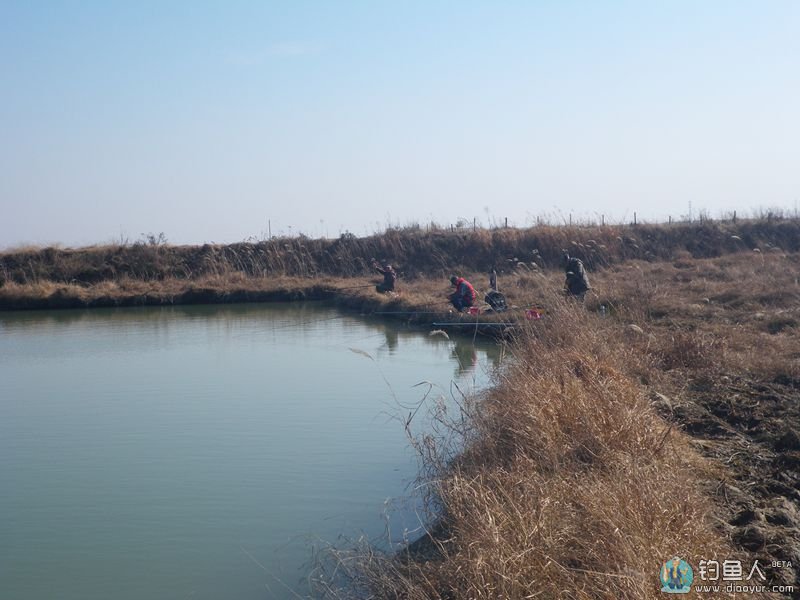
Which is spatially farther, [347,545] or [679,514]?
[347,545]

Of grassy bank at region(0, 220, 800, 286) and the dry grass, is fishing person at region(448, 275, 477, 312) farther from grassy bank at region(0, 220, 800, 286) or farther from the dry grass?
grassy bank at region(0, 220, 800, 286)

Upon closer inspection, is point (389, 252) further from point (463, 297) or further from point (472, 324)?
point (472, 324)

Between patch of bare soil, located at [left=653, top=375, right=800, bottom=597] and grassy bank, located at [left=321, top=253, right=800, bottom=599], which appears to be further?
patch of bare soil, located at [left=653, top=375, right=800, bottom=597]

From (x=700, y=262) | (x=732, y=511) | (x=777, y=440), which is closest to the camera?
(x=732, y=511)

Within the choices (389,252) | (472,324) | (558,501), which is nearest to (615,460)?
(558,501)

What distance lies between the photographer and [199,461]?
8602mm

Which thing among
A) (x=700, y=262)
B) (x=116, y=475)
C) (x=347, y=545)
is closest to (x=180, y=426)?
(x=116, y=475)

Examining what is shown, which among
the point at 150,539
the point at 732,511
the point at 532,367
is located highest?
the point at 532,367

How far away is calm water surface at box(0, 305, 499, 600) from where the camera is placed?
6.15 meters

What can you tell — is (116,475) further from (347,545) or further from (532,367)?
(532,367)

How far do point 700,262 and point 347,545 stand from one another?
2042cm

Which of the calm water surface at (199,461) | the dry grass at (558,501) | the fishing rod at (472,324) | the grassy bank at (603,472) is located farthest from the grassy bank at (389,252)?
the dry grass at (558,501)

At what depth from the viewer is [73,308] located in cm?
2688

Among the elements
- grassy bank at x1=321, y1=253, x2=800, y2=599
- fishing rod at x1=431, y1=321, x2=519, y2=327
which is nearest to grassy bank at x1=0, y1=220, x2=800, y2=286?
fishing rod at x1=431, y1=321, x2=519, y2=327
